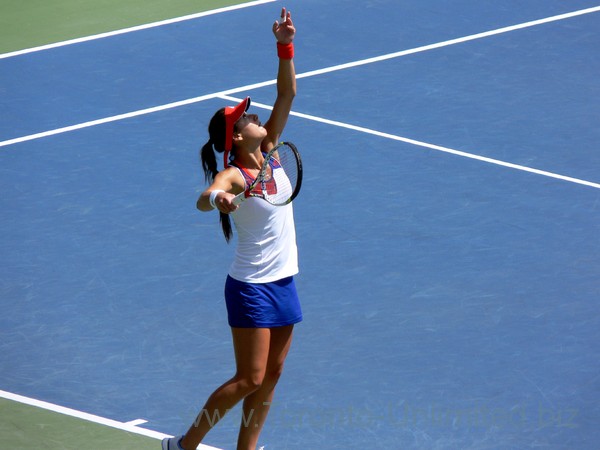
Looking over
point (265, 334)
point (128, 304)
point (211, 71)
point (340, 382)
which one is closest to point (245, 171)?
point (265, 334)

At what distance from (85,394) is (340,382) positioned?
5.54 feet

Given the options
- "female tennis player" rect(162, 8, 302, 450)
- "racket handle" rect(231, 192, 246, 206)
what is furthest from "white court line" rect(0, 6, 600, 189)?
"racket handle" rect(231, 192, 246, 206)

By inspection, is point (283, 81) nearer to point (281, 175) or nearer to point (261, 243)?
point (281, 175)

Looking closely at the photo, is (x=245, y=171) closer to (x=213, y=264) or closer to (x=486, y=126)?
(x=213, y=264)

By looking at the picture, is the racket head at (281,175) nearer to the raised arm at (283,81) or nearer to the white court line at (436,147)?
the raised arm at (283,81)

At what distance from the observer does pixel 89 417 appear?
851 centimetres

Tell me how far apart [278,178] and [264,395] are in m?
1.25

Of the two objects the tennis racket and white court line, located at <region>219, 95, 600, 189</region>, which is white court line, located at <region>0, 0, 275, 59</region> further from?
the tennis racket

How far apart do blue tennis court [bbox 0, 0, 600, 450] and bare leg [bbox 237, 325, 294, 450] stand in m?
0.51

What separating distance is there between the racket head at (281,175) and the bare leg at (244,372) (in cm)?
75

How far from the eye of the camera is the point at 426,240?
1100cm

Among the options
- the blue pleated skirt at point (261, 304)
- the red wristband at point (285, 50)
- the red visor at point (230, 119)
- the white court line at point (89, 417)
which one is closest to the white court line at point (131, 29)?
the white court line at point (89, 417)

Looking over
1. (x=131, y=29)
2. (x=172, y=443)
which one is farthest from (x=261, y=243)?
(x=131, y=29)

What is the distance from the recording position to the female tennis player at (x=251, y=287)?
24.3ft
